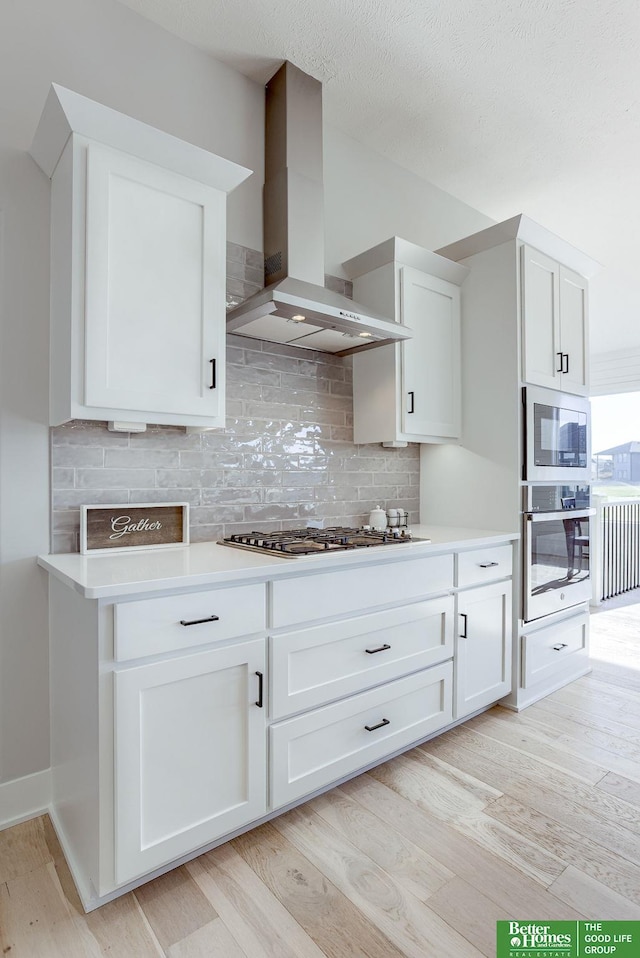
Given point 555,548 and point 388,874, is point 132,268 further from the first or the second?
point 555,548

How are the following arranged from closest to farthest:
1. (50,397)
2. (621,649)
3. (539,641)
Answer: (50,397) < (539,641) < (621,649)

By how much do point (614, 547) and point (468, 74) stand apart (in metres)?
4.38

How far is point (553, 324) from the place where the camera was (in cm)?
285

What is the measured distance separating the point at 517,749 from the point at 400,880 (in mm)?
961

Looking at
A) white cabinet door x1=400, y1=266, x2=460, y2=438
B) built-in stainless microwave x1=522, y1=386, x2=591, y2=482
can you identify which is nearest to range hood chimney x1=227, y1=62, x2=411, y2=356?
white cabinet door x1=400, y1=266, x2=460, y2=438

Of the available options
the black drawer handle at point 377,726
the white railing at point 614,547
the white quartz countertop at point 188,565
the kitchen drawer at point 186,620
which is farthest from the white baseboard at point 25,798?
the white railing at point 614,547

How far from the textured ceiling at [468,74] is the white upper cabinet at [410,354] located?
75 centimetres

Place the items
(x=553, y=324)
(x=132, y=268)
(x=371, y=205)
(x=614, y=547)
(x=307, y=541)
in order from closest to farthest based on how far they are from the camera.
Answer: (x=132, y=268) → (x=307, y=541) → (x=553, y=324) → (x=371, y=205) → (x=614, y=547)

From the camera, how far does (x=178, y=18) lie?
215 centimetres

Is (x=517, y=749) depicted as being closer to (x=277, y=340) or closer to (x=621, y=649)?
(x=621, y=649)

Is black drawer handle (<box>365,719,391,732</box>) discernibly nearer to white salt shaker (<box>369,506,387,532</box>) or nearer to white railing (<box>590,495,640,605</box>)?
white salt shaker (<box>369,506,387,532</box>)

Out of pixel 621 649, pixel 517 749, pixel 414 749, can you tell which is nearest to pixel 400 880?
pixel 414 749

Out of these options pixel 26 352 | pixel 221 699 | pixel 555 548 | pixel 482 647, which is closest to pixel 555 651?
pixel 555 548

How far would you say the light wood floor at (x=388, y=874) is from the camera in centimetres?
133
